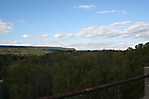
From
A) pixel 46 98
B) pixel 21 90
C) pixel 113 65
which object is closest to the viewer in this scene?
pixel 46 98

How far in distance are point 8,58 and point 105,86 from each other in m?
51.1

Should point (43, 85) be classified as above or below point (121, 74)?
below

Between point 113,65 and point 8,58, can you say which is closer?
point 113,65

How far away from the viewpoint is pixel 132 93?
1739 cm

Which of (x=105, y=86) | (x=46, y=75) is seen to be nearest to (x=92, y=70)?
(x=46, y=75)

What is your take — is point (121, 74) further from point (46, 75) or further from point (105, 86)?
point (105, 86)

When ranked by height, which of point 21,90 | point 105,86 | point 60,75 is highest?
point 105,86

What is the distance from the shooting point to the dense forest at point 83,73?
17727 millimetres

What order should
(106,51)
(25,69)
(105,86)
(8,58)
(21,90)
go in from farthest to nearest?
(8,58) < (25,69) < (21,90) < (106,51) < (105,86)

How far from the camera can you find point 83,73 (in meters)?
25.4

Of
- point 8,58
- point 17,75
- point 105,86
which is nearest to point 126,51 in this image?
point 17,75

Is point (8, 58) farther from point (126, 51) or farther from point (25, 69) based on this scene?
point (126, 51)

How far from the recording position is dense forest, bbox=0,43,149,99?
17.7m

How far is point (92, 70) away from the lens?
2355 cm
